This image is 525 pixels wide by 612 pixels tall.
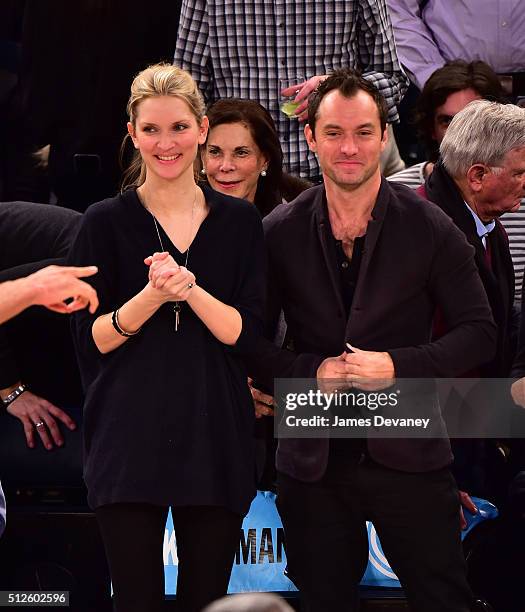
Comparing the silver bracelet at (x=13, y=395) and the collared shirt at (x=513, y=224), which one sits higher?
the collared shirt at (x=513, y=224)

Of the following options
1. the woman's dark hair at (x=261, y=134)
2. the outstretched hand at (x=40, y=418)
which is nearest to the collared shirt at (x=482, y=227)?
the woman's dark hair at (x=261, y=134)

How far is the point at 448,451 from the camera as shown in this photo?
332 cm

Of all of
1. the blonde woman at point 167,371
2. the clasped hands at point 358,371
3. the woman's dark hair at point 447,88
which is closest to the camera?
the blonde woman at point 167,371

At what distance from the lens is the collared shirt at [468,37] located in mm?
5176

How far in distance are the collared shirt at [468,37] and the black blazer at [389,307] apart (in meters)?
2.01

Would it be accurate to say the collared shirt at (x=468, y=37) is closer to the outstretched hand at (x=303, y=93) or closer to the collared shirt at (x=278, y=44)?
the collared shirt at (x=278, y=44)

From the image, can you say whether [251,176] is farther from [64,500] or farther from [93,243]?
[64,500]

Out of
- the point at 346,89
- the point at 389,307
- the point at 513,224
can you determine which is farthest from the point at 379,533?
the point at 513,224

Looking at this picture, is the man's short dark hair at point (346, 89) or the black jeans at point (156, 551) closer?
the black jeans at point (156, 551)

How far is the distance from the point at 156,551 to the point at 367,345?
802 millimetres

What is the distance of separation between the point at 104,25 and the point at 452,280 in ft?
6.56

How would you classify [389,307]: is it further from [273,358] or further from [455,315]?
[273,358]

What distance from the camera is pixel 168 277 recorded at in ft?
9.51

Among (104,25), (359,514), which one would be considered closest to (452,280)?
(359,514)
